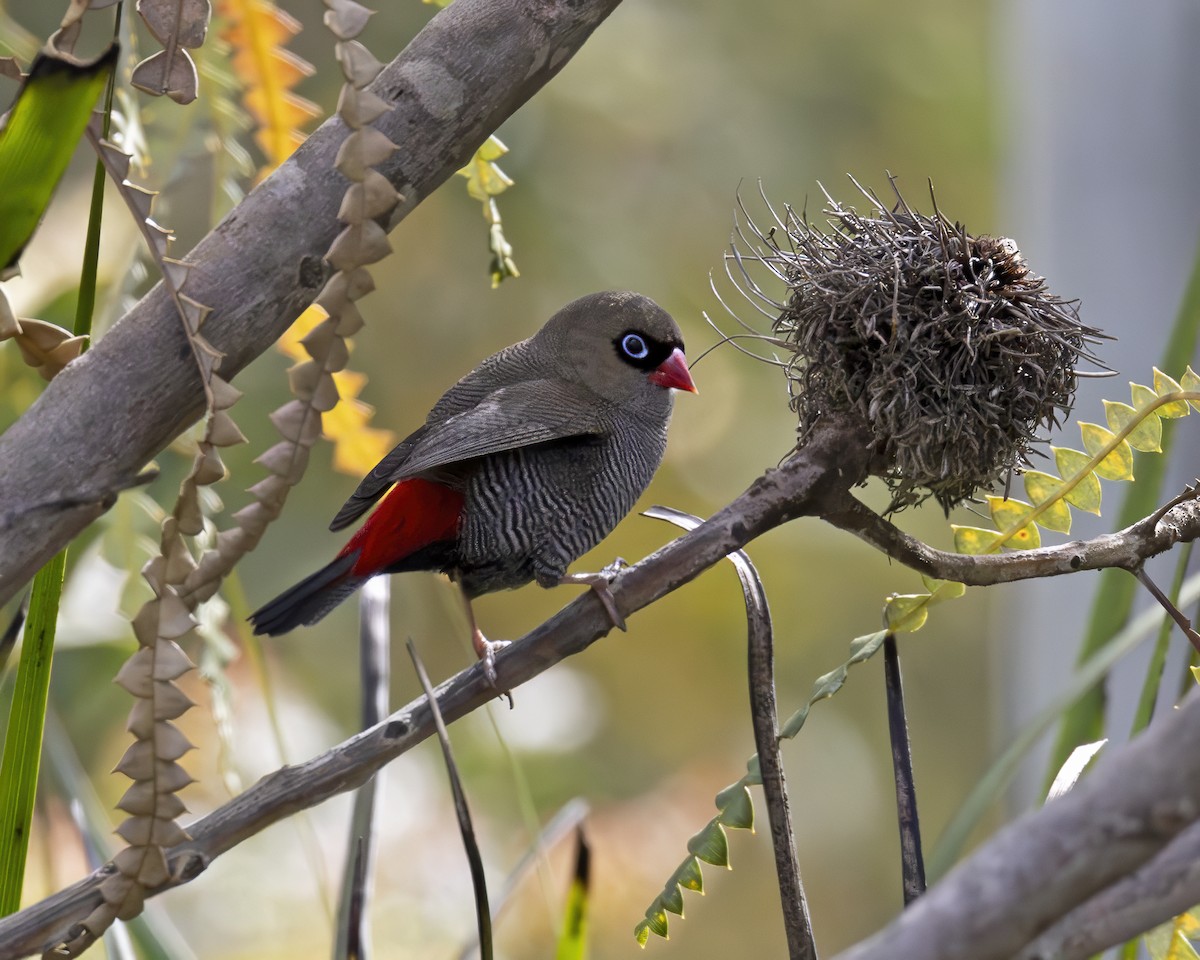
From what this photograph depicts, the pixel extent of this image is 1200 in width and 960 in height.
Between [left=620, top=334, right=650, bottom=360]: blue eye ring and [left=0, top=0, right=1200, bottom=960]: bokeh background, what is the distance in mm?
1557

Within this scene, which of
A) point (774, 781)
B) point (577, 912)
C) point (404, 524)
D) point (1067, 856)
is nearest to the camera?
point (1067, 856)

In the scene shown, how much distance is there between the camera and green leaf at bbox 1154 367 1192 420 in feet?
3.81

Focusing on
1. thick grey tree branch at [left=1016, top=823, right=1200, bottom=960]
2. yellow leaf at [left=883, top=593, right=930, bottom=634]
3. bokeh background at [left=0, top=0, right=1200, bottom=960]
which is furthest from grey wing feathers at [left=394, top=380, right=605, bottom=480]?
bokeh background at [left=0, top=0, right=1200, bottom=960]

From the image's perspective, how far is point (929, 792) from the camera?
8258 millimetres

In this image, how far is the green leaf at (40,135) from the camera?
30.9 inches

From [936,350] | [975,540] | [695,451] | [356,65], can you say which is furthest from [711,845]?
[695,451]

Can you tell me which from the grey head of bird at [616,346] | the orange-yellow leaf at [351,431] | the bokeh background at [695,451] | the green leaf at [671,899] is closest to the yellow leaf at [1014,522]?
the green leaf at [671,899]

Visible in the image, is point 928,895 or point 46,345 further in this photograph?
point 46,345

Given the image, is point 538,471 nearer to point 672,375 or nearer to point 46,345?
point 672,375

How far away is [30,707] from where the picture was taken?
Answer: 917 millimetres

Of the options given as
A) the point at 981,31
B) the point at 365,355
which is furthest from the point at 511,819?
the point at 981,31

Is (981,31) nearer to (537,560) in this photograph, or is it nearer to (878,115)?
(878,115)

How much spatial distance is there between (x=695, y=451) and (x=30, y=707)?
6.03 metres

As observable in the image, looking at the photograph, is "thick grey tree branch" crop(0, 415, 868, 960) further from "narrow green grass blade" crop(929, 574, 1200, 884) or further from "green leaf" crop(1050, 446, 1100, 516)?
"narrow green grass blade" crop(929, 574, 1200, 884)
